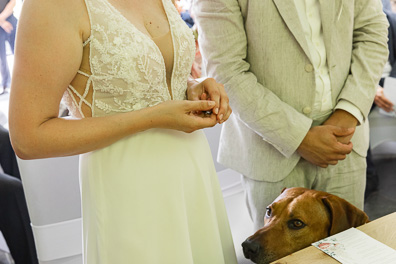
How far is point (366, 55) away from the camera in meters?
1.65

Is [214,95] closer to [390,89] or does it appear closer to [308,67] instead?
[308,67]

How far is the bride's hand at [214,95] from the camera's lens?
1243 mm

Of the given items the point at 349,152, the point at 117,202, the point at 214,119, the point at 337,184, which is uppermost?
the point at 214,119

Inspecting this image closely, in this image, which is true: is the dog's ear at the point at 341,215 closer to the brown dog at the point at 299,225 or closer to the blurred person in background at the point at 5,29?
the brown dog at the point at 299,225

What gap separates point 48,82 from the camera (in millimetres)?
976

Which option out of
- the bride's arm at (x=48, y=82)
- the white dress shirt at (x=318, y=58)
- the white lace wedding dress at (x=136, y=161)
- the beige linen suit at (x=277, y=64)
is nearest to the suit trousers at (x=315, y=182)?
the beige linen suit at (x=277, y=64)

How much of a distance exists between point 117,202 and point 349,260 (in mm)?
Answer: 619

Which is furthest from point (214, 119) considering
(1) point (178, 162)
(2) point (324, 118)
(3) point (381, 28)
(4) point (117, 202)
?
(3) point (381, 28)

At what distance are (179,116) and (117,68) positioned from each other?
19cm

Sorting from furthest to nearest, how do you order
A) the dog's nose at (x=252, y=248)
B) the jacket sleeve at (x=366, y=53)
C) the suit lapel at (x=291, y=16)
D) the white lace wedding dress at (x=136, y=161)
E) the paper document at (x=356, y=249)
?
1. the jacket sleeve at (x=366, y=53)
2. the suit lapel at (x=291, y=16)
3. the dog's nose at (x=252, y=248)
4. the paper document at (x=356, y=249)
5. the white lace wedding dress at (x=136, y=161)

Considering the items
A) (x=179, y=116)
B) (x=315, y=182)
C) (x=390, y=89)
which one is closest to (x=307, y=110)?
(x=315, y=182)

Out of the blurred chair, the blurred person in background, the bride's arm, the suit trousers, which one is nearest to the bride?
the bride's arm

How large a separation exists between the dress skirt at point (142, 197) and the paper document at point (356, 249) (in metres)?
0.38

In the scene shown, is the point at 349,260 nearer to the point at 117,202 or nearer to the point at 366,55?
the point at 117,202
